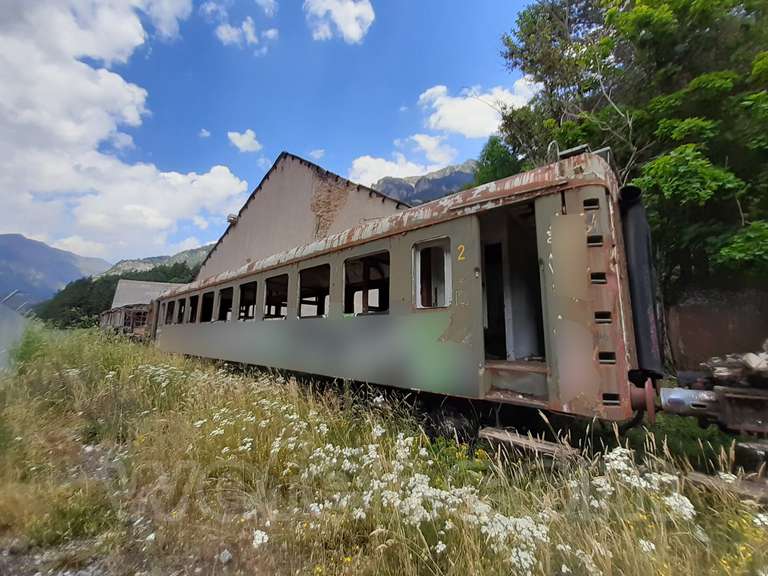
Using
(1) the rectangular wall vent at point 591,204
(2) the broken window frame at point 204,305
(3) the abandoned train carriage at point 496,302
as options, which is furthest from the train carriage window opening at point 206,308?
(1) the rectangular wall vent at point 591,204

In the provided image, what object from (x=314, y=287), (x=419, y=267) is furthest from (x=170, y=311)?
(x=419, y=267)

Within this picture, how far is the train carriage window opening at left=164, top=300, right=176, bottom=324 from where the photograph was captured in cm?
1238

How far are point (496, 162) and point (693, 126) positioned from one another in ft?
31.5

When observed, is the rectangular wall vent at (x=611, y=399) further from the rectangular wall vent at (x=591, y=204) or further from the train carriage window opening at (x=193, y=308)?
the train carriage window opening at (x=193, y=308)

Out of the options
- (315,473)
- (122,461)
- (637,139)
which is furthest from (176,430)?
(637,139)

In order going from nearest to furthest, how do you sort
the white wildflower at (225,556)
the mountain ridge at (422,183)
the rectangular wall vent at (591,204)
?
the white wildflower at (225,556), the rectangular wall vent at (591,204), the mountain ridge at (422,183)

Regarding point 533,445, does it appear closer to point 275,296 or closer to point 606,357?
point 606,357

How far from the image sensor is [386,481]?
2.40 m

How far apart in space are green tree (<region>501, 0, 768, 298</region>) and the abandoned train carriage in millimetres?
3101

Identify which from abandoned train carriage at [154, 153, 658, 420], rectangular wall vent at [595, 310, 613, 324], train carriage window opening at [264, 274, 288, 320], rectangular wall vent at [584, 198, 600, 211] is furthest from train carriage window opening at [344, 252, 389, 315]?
rectangular wall vent at [595, 310, 613, 324]

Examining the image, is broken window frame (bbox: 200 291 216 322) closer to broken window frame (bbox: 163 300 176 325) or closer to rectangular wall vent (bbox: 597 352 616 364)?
broken window frame (bbox: 163 300 176 325)

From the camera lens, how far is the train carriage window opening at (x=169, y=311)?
12.4m

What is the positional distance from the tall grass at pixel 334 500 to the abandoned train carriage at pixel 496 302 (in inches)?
21.0

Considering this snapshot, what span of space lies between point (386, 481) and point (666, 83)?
11.6m
